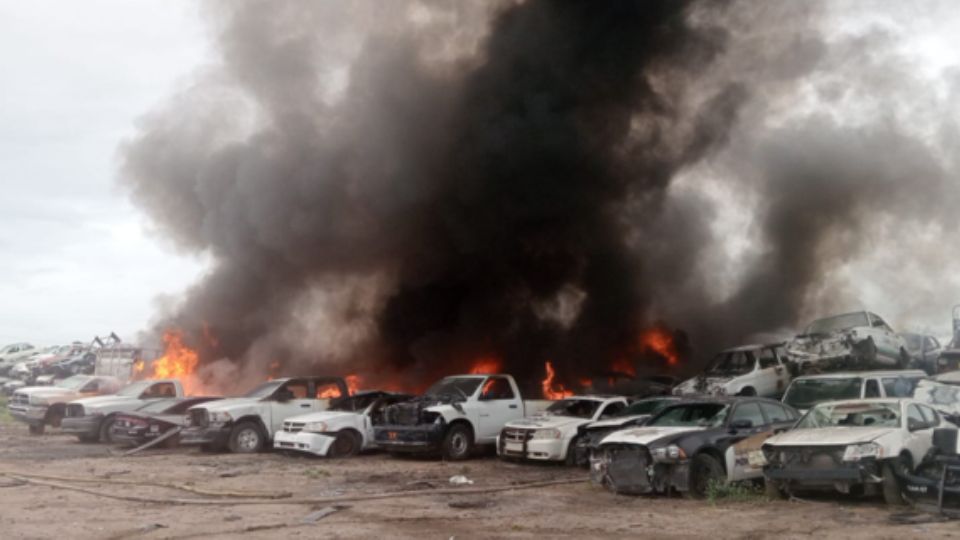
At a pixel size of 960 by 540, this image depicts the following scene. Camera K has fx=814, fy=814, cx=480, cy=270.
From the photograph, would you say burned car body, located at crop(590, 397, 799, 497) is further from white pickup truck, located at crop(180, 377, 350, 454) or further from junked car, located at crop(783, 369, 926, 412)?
white pickup truck, located at crop(180, 377, 350, 454)

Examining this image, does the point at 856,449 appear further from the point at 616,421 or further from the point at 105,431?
the point at 105,431

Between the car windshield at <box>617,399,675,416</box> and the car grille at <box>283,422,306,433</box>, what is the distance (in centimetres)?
570

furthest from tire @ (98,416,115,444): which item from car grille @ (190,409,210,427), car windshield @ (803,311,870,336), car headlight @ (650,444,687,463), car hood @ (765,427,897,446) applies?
car windshield @ (803,311,870,336)

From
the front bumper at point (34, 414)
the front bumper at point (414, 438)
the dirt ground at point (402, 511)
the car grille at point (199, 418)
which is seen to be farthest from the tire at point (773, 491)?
the front bumper at point (34, 414)

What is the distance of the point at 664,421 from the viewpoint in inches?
443

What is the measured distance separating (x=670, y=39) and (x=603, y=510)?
22.3 m

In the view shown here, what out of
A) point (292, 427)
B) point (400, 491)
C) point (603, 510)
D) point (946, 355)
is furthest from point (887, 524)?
point (946, 355)

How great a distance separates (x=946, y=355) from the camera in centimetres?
1791

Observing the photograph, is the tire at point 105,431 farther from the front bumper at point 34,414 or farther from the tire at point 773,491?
the tire at point 773,491

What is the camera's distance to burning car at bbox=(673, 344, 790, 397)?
17.7 meters

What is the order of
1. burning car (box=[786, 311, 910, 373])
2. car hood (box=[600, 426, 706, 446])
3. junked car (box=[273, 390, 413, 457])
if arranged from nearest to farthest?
1. car hood (box=[600, 426, 706, 446])
2. junked car (box=[273, 390, 413, 457])
3. burning car (box=[786, 311, 910, 373])

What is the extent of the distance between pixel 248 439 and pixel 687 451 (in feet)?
30.2

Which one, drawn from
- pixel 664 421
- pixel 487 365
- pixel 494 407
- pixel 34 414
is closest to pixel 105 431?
pixel 34 414

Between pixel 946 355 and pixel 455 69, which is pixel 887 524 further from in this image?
pixel 455 69
